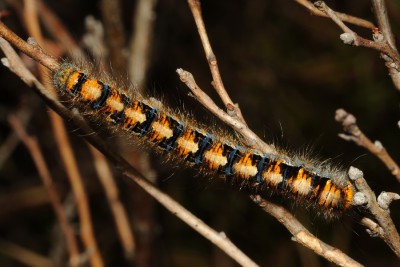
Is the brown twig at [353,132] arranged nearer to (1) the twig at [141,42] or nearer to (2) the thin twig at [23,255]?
(1) the twig at [141,42]

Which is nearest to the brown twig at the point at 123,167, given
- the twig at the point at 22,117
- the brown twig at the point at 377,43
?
the brown twig at the point at 377,43

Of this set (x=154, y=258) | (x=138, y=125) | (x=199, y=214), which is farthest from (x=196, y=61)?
(x=138, y=125)

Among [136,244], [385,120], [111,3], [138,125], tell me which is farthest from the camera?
[385,120]

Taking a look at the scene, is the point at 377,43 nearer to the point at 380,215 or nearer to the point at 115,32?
the point at 380,215

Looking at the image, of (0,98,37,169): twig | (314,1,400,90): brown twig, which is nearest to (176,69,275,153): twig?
(314,1,400,90): brown twig

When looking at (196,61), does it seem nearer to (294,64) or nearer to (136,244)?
(294,64)

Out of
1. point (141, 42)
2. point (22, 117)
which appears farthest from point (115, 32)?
point (22, 117)
